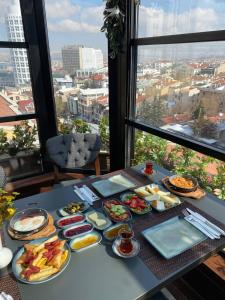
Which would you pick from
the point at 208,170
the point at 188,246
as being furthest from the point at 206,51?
the point at 188,246

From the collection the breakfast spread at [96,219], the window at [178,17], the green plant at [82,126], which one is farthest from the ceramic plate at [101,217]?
the green plant at [82,126]

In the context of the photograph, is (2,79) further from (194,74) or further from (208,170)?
(208,170)

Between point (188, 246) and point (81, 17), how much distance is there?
8.28 feet

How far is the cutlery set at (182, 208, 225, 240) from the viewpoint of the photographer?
113 cm

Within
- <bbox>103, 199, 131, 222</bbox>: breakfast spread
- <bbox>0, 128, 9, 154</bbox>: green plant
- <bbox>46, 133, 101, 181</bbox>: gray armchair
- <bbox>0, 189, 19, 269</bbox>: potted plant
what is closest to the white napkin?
<bbox>0, 189, 19, 269</bbox>: potted plant

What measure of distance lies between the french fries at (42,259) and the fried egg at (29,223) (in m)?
0.14

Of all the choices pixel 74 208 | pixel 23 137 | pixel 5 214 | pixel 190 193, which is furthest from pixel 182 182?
pixel 23 137

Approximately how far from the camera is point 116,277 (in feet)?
2.97

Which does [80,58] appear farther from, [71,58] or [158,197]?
[158,197]

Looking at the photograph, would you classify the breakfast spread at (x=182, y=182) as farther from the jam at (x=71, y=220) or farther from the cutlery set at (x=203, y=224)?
the jam at (x=71, y=220)

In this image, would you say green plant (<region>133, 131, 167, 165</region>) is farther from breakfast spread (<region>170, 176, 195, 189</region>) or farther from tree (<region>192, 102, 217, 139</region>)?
breakfast spread (<region>170, 176, 195, 189</region>)

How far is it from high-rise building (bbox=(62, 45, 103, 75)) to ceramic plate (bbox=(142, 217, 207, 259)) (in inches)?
77.8

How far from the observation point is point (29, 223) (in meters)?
1.19

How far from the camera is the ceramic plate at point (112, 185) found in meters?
1.50
